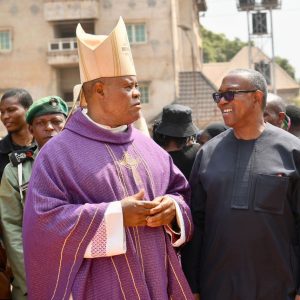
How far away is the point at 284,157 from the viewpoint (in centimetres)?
363

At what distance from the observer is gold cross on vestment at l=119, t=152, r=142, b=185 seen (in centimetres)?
352

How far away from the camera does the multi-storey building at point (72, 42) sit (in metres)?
26.6

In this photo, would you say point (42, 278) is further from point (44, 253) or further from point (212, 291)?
point (212, 291)

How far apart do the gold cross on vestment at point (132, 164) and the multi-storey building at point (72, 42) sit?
2307 cm

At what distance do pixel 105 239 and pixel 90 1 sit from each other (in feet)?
80.6

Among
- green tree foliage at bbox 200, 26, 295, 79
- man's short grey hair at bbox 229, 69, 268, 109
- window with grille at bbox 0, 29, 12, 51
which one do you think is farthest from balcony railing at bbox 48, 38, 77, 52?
green tree foliage at bbox 200, 26, 295, 79

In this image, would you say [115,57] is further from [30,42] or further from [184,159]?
[30,42]

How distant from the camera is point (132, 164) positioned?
356 centimetres

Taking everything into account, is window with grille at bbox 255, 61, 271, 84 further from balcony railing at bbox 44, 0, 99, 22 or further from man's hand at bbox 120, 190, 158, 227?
man's hand at bbox 120, 190, 158, 227

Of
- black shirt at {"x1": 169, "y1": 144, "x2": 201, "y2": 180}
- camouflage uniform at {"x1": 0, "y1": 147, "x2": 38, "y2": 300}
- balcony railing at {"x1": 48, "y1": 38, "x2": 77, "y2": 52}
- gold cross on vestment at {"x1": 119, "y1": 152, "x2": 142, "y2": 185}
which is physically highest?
balcony railing at {"x1": 48, "y1": 38, "x2": 77, "y2": 52}

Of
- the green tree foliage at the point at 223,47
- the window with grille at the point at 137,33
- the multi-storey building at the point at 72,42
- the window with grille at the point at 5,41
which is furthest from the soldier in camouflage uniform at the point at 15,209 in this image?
the green tree foliage at the point at 223,47

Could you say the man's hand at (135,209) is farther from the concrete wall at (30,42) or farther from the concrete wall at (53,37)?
the concrete wall at (30,42)

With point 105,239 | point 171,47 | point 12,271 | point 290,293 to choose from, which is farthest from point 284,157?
point 171,47

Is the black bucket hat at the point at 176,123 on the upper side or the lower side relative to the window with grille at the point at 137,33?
lower
